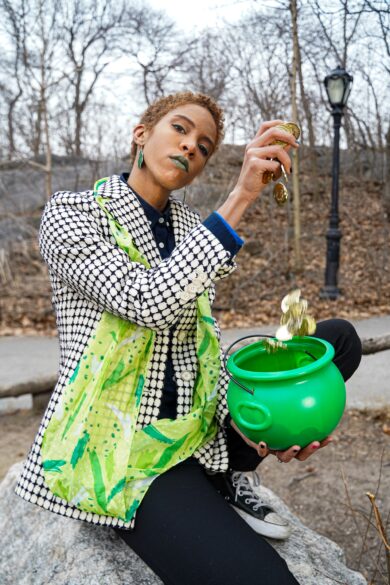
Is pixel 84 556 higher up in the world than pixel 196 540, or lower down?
lower down

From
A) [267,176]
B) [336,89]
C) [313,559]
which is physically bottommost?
[313,559]

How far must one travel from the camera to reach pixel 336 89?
826 cm

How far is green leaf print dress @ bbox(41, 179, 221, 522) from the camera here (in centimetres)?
147

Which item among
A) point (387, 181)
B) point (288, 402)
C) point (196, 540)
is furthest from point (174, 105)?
point (387, 181)

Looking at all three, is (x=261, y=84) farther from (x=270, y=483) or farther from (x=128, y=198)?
(x=128, y=198)

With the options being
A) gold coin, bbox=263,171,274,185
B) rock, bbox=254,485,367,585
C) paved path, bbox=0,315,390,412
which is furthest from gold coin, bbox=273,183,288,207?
paved path, bbox=0,315,390,412

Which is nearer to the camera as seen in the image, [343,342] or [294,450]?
[294,450]

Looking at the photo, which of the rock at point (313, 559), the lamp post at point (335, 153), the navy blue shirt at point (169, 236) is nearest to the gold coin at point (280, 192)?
the navy blue shirt at point (169, 236)

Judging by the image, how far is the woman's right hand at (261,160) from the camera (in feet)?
4.61

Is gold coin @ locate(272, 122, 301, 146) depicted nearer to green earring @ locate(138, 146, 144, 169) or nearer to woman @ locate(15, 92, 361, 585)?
woman @ locate(15, 92, 361, 585)

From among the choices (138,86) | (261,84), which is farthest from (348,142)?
(138,86)

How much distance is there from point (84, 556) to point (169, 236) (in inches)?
43.6

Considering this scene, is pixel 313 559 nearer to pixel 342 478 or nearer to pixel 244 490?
pixel 244 490

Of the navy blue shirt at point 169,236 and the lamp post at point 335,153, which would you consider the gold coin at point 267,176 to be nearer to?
the navy blue shirt at point 169,236
